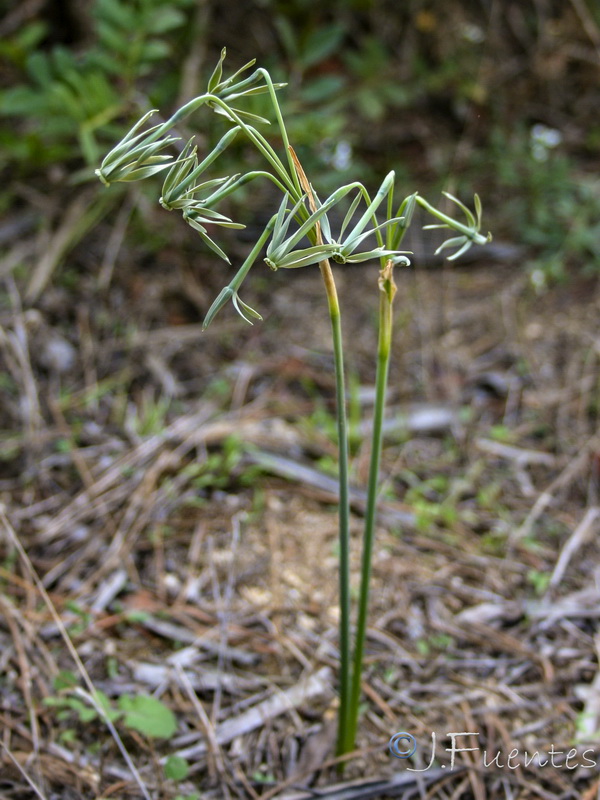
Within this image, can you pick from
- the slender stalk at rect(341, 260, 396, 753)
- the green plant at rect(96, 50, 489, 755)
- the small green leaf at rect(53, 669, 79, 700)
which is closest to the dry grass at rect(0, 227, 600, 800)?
the small green leaf at rect(53, 669, 79, 700)

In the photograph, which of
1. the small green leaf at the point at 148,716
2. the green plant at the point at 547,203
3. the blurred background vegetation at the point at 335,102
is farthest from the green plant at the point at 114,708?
the green plant at the point at 547,203

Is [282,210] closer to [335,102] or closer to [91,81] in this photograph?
[91,81]

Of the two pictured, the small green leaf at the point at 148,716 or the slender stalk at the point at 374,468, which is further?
the small green leaf at the point at 148,716

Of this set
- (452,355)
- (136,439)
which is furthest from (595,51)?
(136,439)

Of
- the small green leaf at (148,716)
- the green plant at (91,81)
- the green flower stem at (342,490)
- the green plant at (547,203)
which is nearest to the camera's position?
the green flower stem at (342,490)

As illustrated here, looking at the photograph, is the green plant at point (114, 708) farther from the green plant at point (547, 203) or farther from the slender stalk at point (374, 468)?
the green plant at point (547, 203)

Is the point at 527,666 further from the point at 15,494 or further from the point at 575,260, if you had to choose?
the point at 575,260
